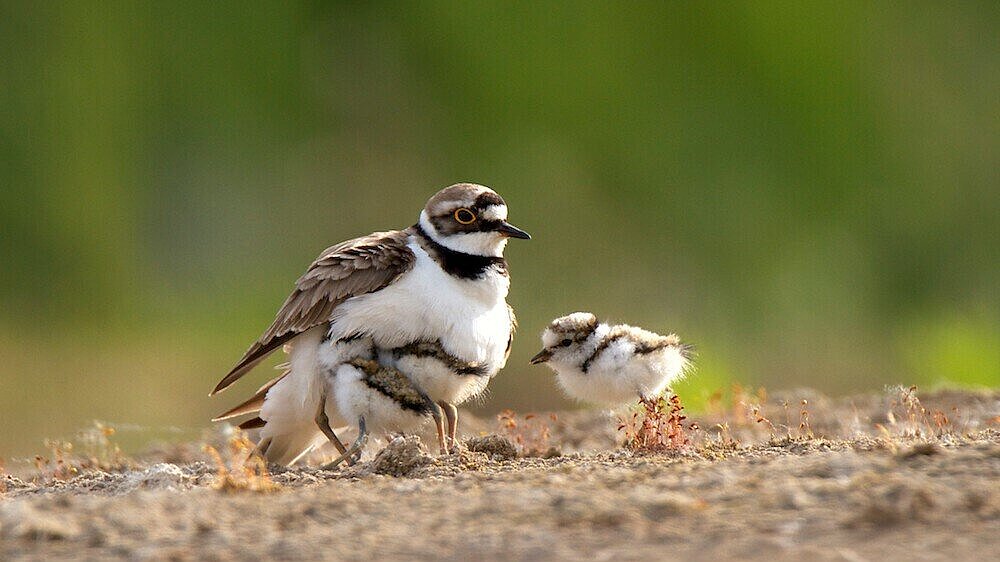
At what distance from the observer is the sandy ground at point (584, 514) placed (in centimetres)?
452

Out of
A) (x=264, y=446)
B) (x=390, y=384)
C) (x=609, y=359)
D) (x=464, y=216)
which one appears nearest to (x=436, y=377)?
(x=390, y=384)

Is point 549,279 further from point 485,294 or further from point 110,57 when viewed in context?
point 485,294

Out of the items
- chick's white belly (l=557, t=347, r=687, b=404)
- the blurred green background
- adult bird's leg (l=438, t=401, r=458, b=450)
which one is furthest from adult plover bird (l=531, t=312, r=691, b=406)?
the blurred green background

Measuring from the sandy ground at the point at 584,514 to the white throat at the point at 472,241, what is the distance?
162 cm

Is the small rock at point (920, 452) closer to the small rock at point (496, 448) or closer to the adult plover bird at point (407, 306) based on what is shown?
the small rock at point (496, 448)

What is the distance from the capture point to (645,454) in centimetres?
656

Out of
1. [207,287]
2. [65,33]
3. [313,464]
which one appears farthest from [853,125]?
[313,464]

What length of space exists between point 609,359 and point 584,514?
9.66ft

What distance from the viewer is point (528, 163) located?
52.2 feet

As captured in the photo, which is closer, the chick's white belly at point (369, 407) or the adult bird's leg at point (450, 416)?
the chick's white belly at point (369, 407)

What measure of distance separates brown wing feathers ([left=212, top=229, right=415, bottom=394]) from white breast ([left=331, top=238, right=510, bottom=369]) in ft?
0.17

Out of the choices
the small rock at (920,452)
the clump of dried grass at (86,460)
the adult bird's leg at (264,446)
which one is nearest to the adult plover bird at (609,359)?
the adult bird's leg at (264,446)

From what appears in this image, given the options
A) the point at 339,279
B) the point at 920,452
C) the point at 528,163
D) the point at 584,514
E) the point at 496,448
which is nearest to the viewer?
the point at 584,514

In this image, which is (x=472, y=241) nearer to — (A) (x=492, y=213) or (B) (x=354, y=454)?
(A) (x=492, y=213)
